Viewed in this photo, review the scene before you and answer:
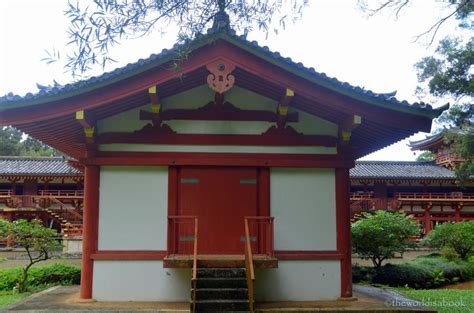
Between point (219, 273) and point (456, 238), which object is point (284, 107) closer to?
point (219, 273)

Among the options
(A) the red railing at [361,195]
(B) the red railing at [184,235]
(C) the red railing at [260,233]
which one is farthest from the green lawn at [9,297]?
(A) the red railing at [361,195]

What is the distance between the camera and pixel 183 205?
832 centimetres

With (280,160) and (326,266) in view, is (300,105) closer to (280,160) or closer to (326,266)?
(280,160)

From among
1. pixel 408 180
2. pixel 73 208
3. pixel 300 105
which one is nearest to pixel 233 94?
pixel 300 105

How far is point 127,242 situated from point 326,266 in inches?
141

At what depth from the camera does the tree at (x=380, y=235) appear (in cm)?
1603

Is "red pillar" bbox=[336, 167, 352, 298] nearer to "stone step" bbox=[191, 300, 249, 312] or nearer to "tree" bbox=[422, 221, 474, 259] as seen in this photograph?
"stone step" bbox=[191, 300, 249, 312]

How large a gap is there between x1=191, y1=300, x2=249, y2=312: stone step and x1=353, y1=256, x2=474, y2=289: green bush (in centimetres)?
928

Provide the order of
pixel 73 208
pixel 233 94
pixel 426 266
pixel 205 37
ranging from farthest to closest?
pixel 73 208 → pixel 426 266 → pixel 233 94 → pixel 205 37

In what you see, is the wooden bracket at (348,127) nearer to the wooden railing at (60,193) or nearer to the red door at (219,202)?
the red door at (219,202)

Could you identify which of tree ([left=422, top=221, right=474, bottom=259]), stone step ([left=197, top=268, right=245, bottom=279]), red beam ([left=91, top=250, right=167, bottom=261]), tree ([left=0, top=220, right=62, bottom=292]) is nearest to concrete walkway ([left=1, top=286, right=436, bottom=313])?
stone step ([left=197, top=268, right=245, bottom=279])

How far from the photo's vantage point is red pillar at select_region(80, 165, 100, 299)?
26.1 feet

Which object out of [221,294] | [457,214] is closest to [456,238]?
[457,214]

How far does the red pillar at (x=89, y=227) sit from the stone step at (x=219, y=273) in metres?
1.99
